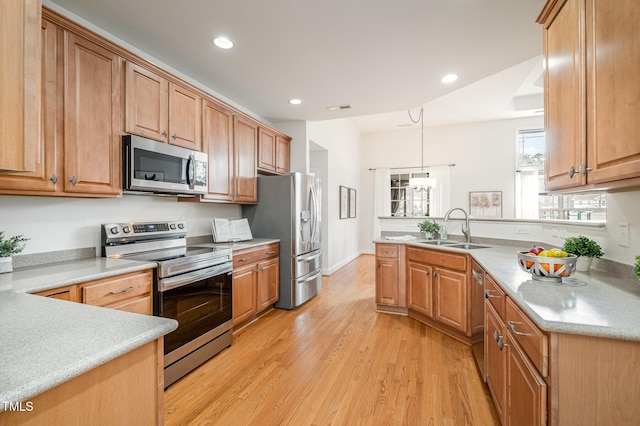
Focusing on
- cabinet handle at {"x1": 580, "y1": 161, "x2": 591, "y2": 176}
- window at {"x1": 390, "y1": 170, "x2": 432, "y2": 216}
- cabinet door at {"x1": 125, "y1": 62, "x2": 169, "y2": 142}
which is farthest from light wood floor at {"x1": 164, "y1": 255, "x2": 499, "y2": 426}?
window at {"x1": 390, "y1": 170, "x2": 432, "y2": 216}

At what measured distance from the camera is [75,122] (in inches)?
75.4

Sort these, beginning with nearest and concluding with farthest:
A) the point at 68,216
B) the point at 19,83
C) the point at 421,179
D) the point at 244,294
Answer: the point at 19,83 → the point at 68,216 → the point at 244,294 → the point at 421,179

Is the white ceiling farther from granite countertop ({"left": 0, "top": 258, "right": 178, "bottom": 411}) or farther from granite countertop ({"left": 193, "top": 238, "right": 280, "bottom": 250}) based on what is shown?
granite countertop ({"left": 0, "top": 258, "right": 178, "bottom": 411})

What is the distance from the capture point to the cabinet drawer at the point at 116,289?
170 cm

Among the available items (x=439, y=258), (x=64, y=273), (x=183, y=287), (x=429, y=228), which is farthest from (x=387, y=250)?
(x=64, y=273)

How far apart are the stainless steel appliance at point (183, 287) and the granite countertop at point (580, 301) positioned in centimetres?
205

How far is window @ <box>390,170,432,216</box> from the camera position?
7477 millimetres

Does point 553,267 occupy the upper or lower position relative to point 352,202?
lower

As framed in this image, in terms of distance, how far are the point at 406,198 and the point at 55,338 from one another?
7.50 meters

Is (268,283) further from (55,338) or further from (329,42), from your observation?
(55,338)

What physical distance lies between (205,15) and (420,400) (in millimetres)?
2941

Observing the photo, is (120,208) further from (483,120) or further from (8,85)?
(483,120)

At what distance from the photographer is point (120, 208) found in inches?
98.2

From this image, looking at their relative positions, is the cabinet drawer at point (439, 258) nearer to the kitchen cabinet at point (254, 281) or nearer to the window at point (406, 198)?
the kitchen cabinet at point (254, 281)
